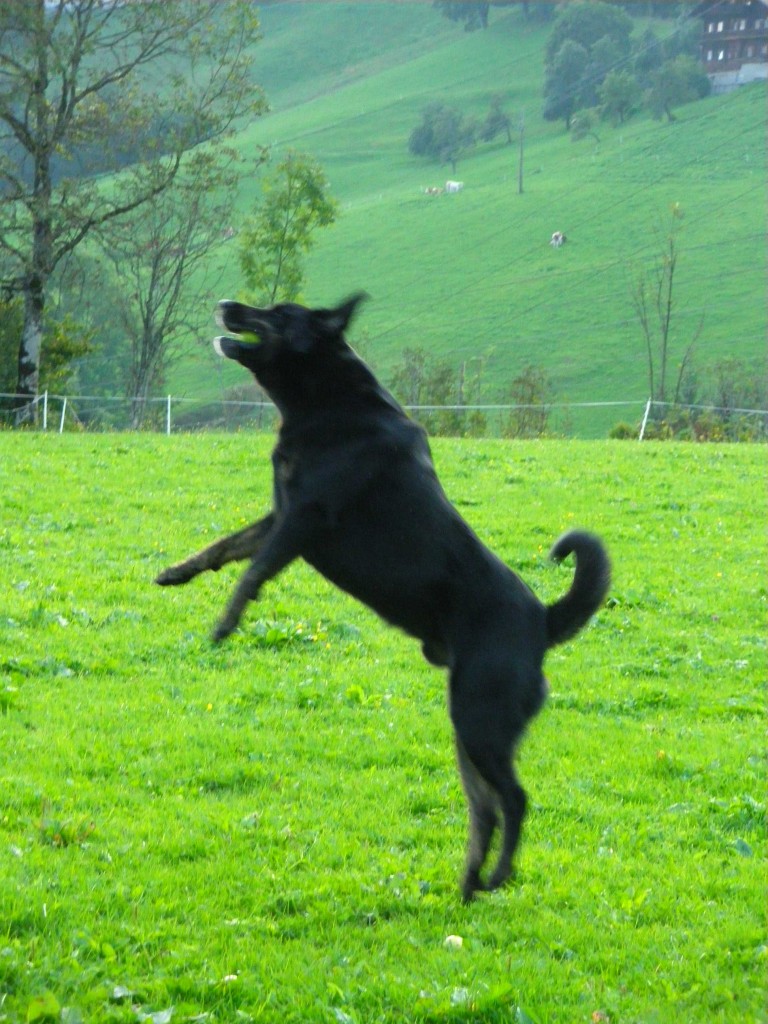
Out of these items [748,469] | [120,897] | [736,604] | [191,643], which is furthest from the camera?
[748,469]

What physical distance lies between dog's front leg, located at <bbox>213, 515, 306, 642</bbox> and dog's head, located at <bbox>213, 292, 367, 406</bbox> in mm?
719

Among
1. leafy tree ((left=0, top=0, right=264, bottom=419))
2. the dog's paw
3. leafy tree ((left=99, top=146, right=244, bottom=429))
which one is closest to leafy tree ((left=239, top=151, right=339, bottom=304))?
leafy tree ((left=99, top=146, right=244, bottom=429))

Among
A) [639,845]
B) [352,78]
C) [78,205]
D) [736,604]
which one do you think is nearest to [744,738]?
[639,845]

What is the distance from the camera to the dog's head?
5258 mm

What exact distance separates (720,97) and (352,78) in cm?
5888

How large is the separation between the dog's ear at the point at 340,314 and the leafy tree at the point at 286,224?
41.3m

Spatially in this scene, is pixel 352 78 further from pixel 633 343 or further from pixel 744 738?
pixel 744 738

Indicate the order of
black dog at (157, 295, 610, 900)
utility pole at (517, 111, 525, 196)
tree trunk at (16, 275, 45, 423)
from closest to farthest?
1. black dog at (157, 295, 610, 900)
2. tree trunk at (16, 275, 45, 423)
3. utility pole at (517, 111, 525, 196)

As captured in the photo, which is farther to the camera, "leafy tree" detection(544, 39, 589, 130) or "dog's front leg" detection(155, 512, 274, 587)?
"leafy tree" detection(544, 39, 589, 130)

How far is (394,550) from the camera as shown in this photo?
4879 millimetres

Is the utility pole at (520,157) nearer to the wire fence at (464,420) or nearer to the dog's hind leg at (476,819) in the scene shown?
the wire fence at (464,420)

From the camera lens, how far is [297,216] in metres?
46.9

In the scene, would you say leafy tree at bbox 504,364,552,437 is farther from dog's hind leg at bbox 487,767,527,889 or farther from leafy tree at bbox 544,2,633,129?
leafy tree at bbox 544,2,633,129

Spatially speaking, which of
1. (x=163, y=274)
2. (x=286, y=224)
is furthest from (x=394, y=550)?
(x=163, y=274)
